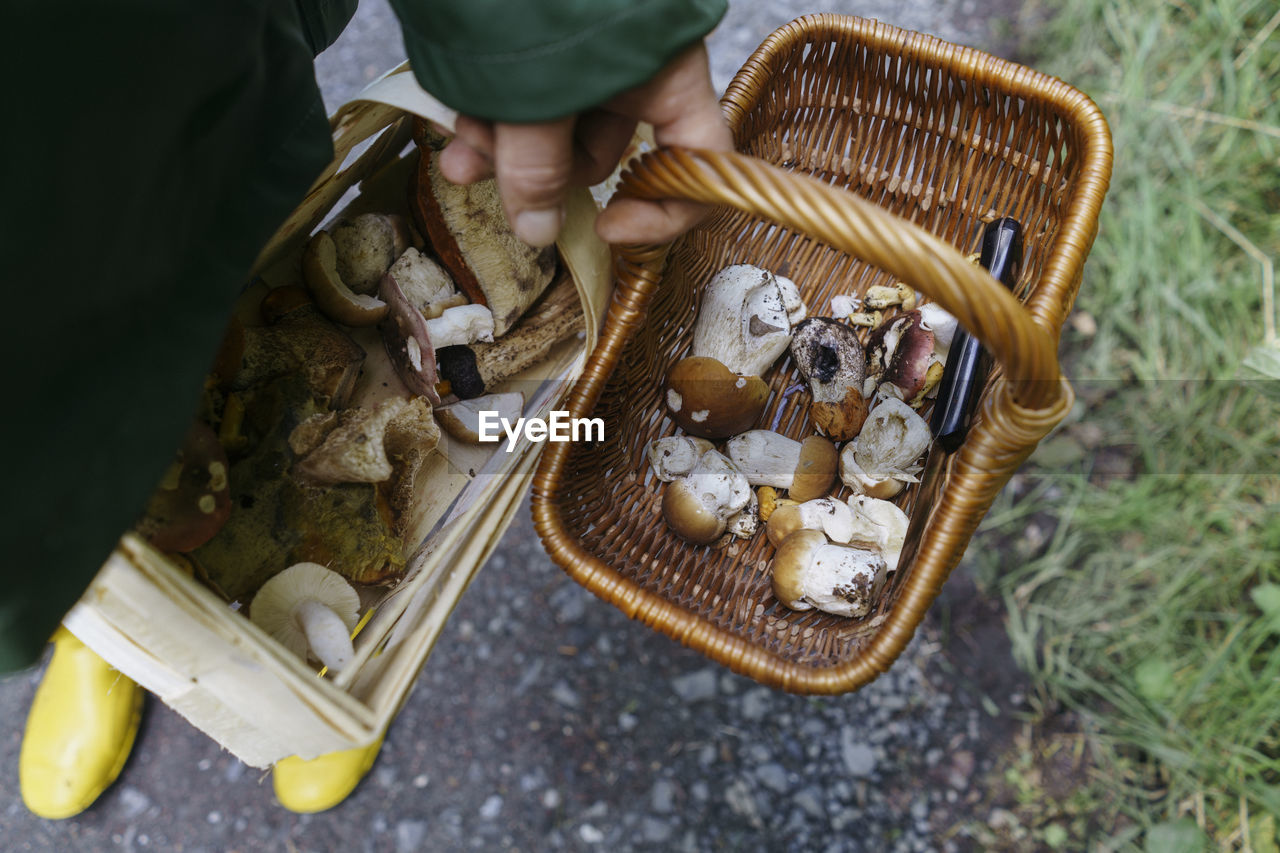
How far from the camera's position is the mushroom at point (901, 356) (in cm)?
129

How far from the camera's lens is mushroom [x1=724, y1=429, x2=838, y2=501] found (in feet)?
4.21

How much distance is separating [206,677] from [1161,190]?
2.52 m

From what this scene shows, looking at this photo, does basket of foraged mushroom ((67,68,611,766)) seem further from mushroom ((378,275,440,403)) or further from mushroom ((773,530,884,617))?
mushroom ((773,530,884,617))

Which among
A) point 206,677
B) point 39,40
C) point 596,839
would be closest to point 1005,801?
point 596,839

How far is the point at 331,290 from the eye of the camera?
3.85ft

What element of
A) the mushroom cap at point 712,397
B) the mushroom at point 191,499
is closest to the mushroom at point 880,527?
the mushroom cap at point 712,397

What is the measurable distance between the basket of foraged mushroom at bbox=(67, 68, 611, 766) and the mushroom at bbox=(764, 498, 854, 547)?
42 cm

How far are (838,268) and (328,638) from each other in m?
1.10

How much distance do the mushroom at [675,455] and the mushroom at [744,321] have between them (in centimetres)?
15

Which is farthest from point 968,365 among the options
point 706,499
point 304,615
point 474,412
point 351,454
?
point 304,615

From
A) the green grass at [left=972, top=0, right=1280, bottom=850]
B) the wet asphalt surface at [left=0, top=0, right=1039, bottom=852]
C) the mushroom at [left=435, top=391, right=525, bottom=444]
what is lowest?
the wet asphalt surface at [left=0, top=0, right=1039, bottom=852]

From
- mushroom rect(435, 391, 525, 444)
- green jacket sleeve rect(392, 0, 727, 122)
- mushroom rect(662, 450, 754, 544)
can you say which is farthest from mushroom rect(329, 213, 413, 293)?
mushroom rect(662, 450, 754, 544)

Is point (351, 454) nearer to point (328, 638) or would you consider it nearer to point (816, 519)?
point (328, 638)

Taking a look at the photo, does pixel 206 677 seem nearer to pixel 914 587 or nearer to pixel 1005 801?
pixel 914 587
